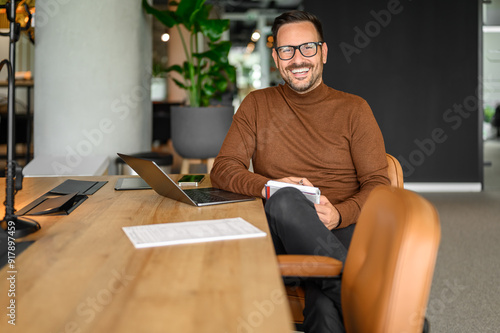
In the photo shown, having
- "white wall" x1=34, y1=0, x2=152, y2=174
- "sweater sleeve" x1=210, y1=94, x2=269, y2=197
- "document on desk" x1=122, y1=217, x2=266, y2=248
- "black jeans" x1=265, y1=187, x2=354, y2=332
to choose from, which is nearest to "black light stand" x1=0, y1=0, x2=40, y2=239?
"document on desk" x1=122, y1=217, x2=266, y2=248

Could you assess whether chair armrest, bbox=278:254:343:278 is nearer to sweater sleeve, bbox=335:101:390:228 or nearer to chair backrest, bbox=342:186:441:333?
chair backrest, bbox=342:186:441:333

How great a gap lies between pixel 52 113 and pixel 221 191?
2.53 metres

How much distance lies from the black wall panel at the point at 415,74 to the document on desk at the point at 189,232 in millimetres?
4968

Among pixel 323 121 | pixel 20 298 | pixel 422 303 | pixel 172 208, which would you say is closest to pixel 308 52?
pixel 323 121

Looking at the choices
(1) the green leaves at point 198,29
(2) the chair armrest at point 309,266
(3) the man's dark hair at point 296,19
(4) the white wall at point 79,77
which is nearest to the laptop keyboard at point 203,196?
(2) the chair armrest at point 309,266

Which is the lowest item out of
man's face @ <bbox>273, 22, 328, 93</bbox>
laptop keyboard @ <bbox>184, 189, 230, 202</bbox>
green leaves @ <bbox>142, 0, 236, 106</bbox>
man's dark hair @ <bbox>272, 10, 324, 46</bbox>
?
laptop keyboard @ <bbox>184, 189, 230, 202</bbox>

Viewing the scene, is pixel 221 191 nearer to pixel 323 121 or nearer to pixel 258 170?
pixel 258 170

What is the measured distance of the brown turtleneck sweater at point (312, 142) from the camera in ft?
Result: 6.17

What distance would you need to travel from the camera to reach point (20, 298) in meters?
0.69

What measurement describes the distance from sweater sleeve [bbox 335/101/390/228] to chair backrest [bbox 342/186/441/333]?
787 mm

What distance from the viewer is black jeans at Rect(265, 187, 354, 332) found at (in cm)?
114

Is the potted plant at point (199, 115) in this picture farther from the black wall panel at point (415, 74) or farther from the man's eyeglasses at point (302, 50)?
the man's eyeglasses at point (302, 50)

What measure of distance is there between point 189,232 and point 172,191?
397 millimetres

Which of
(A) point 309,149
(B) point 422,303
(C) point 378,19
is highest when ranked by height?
(C) point 378,19
